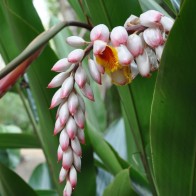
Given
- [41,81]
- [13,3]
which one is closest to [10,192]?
[41,81]

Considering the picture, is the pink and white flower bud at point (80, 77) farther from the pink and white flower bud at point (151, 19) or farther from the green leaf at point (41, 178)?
the green leaf at point (41, 178)

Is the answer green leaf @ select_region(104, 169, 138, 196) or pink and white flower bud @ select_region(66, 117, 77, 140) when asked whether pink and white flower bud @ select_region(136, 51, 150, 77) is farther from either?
green leaf @ select_region(104, 169, 138, 196)

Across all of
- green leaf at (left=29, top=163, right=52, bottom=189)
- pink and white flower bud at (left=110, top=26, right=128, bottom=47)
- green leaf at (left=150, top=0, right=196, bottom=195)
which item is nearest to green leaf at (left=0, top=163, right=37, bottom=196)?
green leaf at (left=150, top=0, right=196, bottom=195)

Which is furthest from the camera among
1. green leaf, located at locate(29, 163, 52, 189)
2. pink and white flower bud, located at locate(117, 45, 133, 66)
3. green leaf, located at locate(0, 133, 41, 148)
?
green leaf, located at locate(29, 163, 52, 189)

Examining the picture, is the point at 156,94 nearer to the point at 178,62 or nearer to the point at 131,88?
the point at 178,62

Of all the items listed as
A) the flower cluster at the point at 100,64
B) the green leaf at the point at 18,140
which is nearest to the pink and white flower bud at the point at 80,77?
the flower cluster at the point at 100,64

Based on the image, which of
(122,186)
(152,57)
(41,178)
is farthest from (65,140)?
(41,178)

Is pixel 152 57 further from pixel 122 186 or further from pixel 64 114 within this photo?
pixel 122 186
